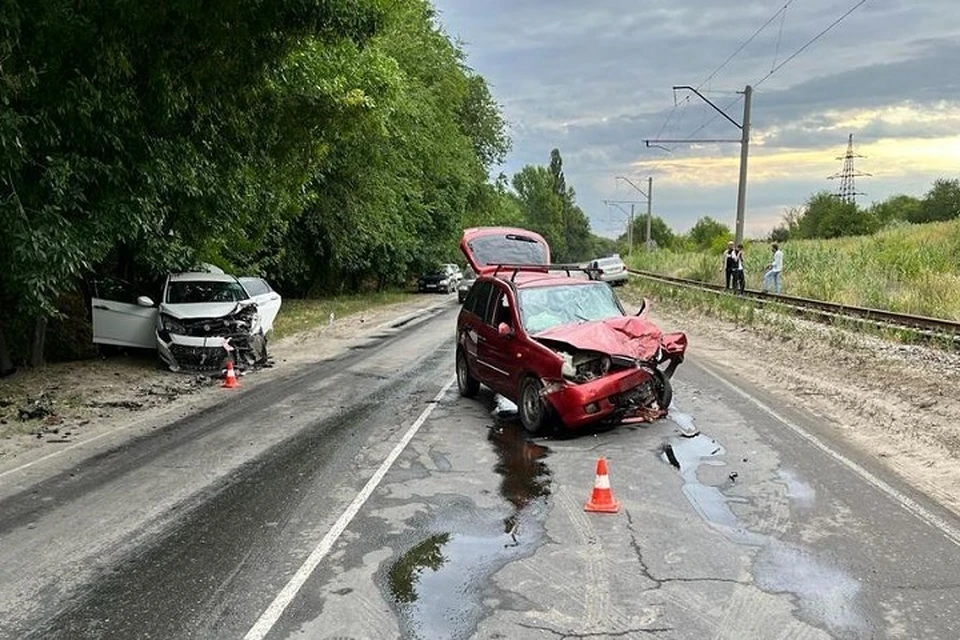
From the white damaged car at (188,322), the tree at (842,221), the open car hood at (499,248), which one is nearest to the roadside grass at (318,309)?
the white damaged car at (188,322)

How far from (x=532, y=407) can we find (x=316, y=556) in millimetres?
4128

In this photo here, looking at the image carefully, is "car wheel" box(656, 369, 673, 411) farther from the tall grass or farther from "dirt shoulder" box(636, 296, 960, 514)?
the tall grass

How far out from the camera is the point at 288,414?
411 inches

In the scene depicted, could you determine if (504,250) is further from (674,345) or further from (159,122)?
(674,345)

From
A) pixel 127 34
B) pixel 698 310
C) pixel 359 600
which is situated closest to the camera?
pixel 359 600

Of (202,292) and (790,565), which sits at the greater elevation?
(202,292)

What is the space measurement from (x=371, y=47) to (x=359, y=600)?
54.3ft

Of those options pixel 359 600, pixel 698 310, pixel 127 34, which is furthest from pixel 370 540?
pixel 698 310

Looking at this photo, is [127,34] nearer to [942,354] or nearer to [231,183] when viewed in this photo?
[231,183]

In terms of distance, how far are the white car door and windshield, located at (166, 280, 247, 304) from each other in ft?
1.73

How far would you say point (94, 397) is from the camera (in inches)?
467

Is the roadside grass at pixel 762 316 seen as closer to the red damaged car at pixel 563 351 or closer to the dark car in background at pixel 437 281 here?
the red damaged car at pixel 563 351

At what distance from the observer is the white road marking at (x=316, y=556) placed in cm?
439

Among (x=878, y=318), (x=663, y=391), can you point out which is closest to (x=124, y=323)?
(x=663, y=391)
